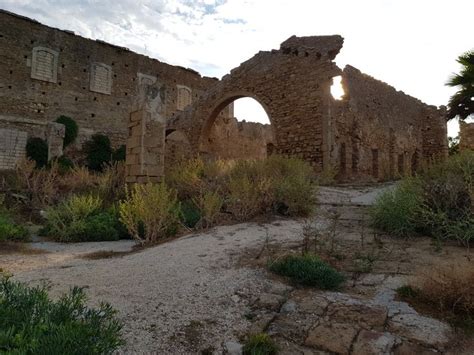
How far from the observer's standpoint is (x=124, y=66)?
20.5 metres

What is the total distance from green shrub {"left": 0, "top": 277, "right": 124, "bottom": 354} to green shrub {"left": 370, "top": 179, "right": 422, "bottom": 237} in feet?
12.5

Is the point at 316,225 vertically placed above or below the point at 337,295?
above

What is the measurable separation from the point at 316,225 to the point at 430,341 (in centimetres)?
304

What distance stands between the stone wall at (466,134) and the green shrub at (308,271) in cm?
1545

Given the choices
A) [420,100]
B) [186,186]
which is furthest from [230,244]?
[420,100]

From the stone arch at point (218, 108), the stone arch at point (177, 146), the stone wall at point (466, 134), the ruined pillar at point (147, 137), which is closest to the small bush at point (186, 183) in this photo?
the ruined pillar at point (147, 137)

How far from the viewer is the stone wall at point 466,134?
→ 15289 millimetres

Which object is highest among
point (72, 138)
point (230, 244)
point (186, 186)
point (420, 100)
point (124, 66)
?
point (124, 66)

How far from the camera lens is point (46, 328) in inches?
64.0

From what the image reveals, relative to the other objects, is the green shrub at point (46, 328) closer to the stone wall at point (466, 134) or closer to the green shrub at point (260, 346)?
the green shrub at point (260, 346)

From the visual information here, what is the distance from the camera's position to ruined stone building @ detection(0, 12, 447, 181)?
10.4 metres

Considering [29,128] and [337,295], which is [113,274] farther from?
[29,128]

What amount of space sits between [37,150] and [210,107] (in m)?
9.42

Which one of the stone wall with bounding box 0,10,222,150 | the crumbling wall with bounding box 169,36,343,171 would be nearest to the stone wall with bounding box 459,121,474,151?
the crumbling wall with bounding box 169,36,343,171
